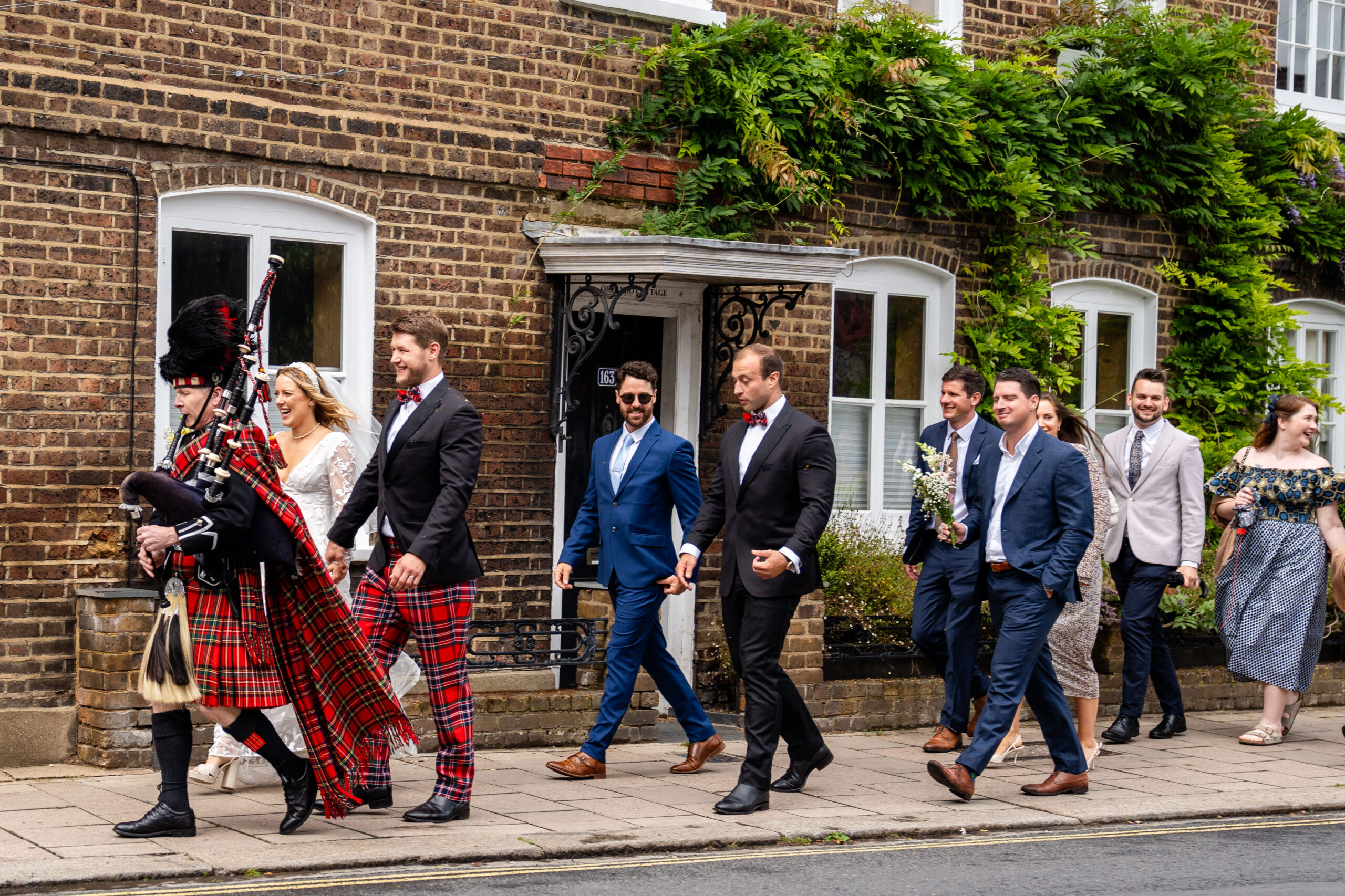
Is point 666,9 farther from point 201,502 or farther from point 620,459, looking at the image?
point 201,502

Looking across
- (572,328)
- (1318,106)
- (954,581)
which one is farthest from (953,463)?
(1318,106)

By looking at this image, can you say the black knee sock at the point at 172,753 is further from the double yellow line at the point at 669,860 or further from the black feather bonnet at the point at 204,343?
the black feather bonnet at the point at 204,343

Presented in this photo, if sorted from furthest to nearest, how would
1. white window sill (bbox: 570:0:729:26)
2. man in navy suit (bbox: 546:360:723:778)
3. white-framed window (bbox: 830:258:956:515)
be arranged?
white-framed window (bbox: 830:258:956:515), white window sill (bbox: 570:0:729:26), man in navy suit (bbox: 546:360:723:778)

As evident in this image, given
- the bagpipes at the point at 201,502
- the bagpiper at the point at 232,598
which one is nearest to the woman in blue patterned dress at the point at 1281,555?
the bagpiper at the point at 232,598

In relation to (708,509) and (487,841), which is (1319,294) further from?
(487,841)

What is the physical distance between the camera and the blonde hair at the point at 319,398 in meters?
8.12

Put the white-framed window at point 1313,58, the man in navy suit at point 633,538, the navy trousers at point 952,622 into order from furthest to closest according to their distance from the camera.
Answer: the white-framed window at point 1313,58 → the navy trousers at point 952,622 → the man in navy suit at point 633,538

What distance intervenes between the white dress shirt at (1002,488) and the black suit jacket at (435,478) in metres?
2.61

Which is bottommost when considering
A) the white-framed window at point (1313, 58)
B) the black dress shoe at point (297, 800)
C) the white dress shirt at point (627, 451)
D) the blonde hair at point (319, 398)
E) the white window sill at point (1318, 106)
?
the black dress shoe at point (297, 800)

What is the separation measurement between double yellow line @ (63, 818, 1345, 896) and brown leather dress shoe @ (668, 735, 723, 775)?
1.73 m

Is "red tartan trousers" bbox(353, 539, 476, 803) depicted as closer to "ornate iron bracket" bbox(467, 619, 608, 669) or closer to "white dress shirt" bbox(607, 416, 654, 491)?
"white dress shirt" bbox(607, 416, 654, 491)

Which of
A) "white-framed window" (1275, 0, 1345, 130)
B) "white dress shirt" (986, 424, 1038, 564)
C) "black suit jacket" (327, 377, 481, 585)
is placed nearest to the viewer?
"black suit jacket" (327, 377, 481, 585)

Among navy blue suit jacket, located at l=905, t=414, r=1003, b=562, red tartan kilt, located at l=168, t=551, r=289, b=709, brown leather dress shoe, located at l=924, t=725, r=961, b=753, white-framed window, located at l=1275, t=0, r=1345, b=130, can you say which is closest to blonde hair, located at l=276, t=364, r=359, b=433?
red tartan kilt, located at l=168, t=551, r=289, b=709

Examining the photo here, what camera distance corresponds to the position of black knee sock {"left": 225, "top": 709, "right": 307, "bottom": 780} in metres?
6.78
